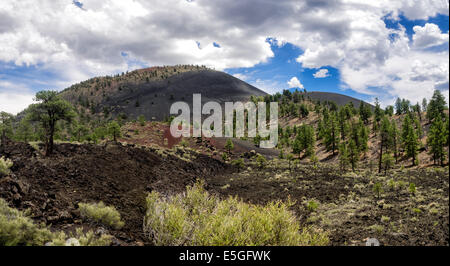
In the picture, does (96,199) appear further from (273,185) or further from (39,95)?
(273,185)

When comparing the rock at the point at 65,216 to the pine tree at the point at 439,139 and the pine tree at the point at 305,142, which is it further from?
the pine tree at the point at 305,142

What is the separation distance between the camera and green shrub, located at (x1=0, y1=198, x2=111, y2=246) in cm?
657

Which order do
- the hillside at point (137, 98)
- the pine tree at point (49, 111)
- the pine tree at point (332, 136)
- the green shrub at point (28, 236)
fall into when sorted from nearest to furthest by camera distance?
the green shrub at point (28, 236), the pine tree at point (49, 111), the pine tree at point (332, 136), the hillside at point (137, 98)

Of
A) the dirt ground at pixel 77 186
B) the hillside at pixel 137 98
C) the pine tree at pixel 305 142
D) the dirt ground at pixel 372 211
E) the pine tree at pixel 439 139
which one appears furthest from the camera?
the hillside at pixel 137 98

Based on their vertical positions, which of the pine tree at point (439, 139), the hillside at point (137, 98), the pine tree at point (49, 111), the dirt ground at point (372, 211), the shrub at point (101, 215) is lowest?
the dirt ground at point (372, 211)

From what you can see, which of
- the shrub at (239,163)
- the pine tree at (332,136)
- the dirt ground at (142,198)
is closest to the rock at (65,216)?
the dirt ground at (142,198)

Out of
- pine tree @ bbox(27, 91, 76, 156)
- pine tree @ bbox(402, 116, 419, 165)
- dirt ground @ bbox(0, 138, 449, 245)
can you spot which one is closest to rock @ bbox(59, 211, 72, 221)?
dirt ground @ bbox(0, 138, 449, 245)

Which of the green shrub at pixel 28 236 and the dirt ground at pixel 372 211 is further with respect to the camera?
the dirt ground at pixel 372 211

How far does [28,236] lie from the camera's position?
23.1ft

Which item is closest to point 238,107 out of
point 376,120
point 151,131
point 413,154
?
point 376,120

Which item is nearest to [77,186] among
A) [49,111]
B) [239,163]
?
[49,111]

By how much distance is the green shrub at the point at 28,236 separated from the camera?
657 centimetres

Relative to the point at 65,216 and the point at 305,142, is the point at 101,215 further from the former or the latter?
the point at 305,142
